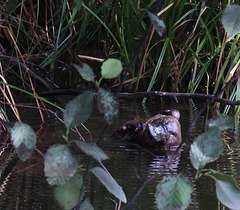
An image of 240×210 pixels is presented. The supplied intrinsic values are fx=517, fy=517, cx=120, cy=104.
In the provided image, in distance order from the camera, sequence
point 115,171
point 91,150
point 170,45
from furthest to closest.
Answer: point 170,45, point 115,171, point 91,150

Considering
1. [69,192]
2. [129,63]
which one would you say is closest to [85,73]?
[69,192]

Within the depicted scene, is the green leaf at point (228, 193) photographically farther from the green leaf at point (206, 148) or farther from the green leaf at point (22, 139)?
the green leaf at point (22, 139)

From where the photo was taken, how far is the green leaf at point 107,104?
2.37ft

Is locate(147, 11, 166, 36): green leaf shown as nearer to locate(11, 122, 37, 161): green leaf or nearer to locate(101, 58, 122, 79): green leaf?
locate(101, 58, 122, 79): green leaf

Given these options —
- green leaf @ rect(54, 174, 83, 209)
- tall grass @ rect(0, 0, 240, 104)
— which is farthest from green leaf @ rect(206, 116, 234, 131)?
tall grass @ rect(0, 0, 240, 104)

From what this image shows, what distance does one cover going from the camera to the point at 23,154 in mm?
743

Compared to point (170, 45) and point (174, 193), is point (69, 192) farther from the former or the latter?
point (170, 45)

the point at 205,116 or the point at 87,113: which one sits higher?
the point at 87,113

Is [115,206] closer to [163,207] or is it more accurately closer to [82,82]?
[163,207]

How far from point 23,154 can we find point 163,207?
21 cm

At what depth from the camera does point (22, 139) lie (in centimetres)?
73

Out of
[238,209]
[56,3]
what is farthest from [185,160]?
[56,3]

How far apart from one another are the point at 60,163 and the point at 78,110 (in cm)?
8

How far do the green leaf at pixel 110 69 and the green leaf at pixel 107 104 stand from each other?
0.02m
